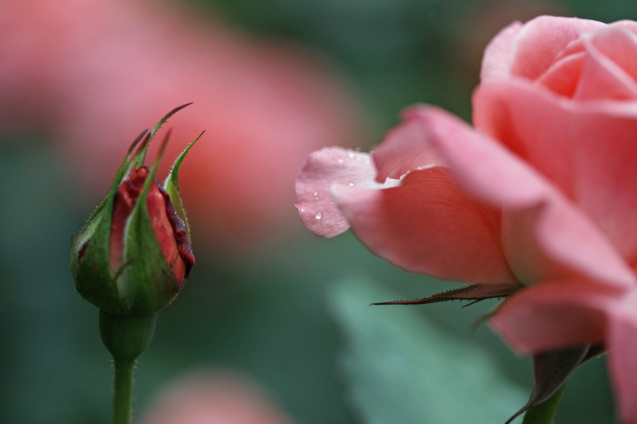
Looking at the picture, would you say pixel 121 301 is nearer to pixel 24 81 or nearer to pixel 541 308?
pixel 541 308

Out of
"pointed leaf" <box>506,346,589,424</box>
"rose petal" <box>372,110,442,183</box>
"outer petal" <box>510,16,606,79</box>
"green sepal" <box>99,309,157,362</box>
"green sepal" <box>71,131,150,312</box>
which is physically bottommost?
"green sepal" <box>99,309,157,362</box>

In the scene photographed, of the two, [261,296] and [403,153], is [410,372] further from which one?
[261,296]

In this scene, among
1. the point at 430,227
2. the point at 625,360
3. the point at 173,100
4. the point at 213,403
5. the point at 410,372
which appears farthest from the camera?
the point at 173,100

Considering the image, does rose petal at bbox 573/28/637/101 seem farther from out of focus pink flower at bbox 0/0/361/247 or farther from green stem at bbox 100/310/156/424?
out of focus pink flower at bbox 0/0/361/247

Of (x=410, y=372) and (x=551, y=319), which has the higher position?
(x=551, y=319)

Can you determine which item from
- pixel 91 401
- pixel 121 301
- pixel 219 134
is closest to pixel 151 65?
pixel 219 134

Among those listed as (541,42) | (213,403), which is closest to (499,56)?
(541,42)

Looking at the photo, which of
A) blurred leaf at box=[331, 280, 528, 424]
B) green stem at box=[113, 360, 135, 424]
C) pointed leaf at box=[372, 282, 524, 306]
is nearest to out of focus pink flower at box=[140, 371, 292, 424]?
blurred leaf at box=[331, 280, 528, 424]
